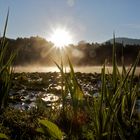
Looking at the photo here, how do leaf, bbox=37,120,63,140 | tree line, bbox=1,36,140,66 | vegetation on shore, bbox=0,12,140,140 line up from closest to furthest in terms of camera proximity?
vegetation on shore, bbox=0,12,140,140 → leaf, bbox=37,120,63,140 → tree line, bbox=1,36,140,66

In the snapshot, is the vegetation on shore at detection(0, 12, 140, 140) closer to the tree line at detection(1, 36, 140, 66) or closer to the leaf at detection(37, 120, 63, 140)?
the leaf at detection(37, 120, 63, 140)

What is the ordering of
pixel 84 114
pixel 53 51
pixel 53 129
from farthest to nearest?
pixel 53 51 → pixel 84 114 → pixel 53 129

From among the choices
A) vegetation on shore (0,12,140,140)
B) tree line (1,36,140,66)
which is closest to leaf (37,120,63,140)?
vegetation on shore (0,12,140,140)

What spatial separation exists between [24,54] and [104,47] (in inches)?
755

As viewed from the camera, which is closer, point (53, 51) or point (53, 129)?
point (53, 129)

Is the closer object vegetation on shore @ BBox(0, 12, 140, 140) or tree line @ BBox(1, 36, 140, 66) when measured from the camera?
vegetation on shore @ BBox(0, 12, 140, 140)

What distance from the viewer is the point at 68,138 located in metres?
4.46

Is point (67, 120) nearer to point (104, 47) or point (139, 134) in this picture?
point (139, 134)

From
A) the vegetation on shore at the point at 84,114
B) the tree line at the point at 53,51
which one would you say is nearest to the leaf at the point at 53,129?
the vegetation on shore at the point at 84,114

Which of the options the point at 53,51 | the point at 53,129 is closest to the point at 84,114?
the point at 53,129

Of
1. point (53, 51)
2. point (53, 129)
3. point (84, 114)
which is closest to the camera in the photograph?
point (53, 129)

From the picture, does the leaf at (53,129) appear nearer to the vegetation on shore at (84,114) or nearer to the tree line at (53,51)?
the vegetation on shore at (84,114)

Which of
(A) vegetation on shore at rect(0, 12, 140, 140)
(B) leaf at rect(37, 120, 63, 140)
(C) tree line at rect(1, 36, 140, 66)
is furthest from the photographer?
(C) tree line at rect(1, 36, 140, 66)

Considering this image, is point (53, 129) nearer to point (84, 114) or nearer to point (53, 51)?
point (84, 114)
